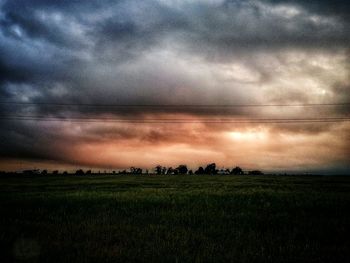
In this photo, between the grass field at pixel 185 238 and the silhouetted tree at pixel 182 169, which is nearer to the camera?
the grass field at pixel 185 238

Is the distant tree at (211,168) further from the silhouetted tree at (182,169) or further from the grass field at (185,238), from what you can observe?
the grass field at (185,238)

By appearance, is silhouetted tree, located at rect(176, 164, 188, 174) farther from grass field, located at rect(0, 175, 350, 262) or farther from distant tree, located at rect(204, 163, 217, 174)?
grass field, located at rect(0, 175, 350, 262)

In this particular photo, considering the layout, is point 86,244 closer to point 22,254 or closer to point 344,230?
point 22,254

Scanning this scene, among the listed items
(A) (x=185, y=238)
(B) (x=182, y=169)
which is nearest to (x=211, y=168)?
(B) (x=182, y=169)

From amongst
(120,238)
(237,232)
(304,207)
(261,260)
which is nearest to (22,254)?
(120,238)

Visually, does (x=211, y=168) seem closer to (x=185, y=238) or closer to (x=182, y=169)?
(x=182, y=169)

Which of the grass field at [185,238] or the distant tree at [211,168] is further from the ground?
the distant tree at [211,168]

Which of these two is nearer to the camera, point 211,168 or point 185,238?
point 185,238

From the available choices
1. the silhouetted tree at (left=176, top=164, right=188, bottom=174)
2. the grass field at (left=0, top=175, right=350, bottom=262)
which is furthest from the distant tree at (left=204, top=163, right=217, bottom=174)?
the grass field at (left=0, top=175, right=350, bottom=262)

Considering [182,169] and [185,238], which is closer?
[185,238]

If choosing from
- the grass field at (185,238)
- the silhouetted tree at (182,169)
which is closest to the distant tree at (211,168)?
the silhouetted tree at (182,169)

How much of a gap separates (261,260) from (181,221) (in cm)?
726

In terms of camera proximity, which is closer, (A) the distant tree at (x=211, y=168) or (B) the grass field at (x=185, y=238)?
(B) the grass field at (x=185, y=238)

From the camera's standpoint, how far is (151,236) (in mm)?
11531
